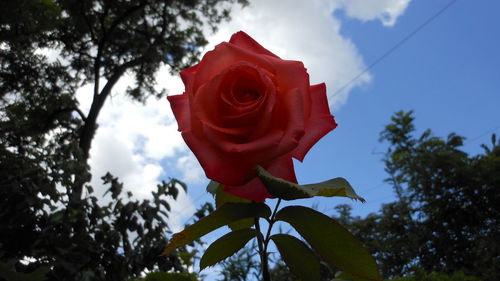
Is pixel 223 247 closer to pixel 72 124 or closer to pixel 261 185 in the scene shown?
pixel 261 185

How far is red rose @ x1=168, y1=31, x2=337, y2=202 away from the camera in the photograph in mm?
321

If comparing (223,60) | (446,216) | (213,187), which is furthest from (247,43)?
(446,216)

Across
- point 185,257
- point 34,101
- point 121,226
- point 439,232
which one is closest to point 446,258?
point 439,232

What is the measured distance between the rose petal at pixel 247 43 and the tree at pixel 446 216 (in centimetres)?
535

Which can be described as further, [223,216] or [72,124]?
[72,124]

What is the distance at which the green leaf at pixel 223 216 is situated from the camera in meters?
0.35

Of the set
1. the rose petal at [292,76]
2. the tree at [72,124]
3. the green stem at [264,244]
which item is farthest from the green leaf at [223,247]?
the tree at [72,124]

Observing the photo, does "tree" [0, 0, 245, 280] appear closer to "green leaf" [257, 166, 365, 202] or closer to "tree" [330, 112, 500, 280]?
A: "green leaf" [257, 166, 365, 202]

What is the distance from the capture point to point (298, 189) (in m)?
0.30

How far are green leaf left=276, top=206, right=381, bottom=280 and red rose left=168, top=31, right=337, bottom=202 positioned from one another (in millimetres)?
49

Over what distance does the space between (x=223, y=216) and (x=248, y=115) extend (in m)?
0.09

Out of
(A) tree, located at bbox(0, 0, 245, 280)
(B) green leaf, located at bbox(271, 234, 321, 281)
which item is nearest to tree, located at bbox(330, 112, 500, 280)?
(A) tree, located at bbox(0, 0, 245, 280)

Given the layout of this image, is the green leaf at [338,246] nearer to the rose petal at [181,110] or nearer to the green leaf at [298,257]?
the green leaf at [298,257]

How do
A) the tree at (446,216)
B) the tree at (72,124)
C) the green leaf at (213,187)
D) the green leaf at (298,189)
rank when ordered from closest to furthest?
the green leaf at (298,189) < the green leaf at (213,187) < the tree at (72,124) < the tree at (446,216)
